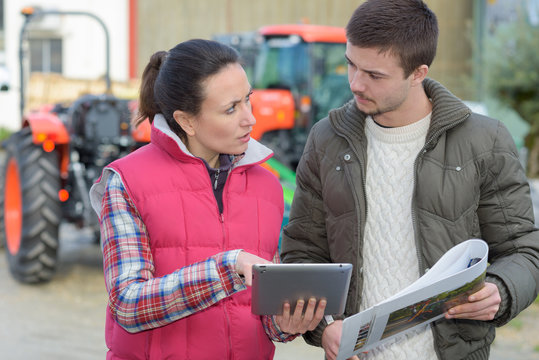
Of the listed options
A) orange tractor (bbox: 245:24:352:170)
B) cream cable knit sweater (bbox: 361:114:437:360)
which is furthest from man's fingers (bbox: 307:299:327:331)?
orange tractor (bbox: 245:24:352:170)

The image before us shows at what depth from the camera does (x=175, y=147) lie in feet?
6.42

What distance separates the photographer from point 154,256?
1.92 metres

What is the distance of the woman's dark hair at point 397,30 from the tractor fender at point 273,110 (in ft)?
21.1

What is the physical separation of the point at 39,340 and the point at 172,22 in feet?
49.8

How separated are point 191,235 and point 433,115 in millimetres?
674

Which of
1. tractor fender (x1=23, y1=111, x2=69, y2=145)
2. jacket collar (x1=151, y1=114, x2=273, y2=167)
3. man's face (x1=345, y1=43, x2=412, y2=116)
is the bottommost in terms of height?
tractor fender (x1=23, y1=111, x2=69, y2=145)

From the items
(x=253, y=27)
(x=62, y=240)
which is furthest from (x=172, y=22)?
(x=62, y=240)

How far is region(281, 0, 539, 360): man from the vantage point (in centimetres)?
199

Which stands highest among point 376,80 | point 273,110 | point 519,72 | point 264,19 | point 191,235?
point 376,80

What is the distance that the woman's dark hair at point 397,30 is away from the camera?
1976 mm

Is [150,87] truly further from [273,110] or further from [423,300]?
[273,110]

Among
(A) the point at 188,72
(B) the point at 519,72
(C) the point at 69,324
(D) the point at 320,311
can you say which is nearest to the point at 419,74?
(A) the point at 188,72

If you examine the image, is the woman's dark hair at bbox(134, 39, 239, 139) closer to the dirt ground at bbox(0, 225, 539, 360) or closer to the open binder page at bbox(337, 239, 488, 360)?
the open binder page at bbox(337, 239, 488, 360)

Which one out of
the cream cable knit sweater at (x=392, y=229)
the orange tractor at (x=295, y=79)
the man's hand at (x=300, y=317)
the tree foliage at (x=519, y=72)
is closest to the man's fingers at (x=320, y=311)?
the man's hand at (x=300, y=317)
